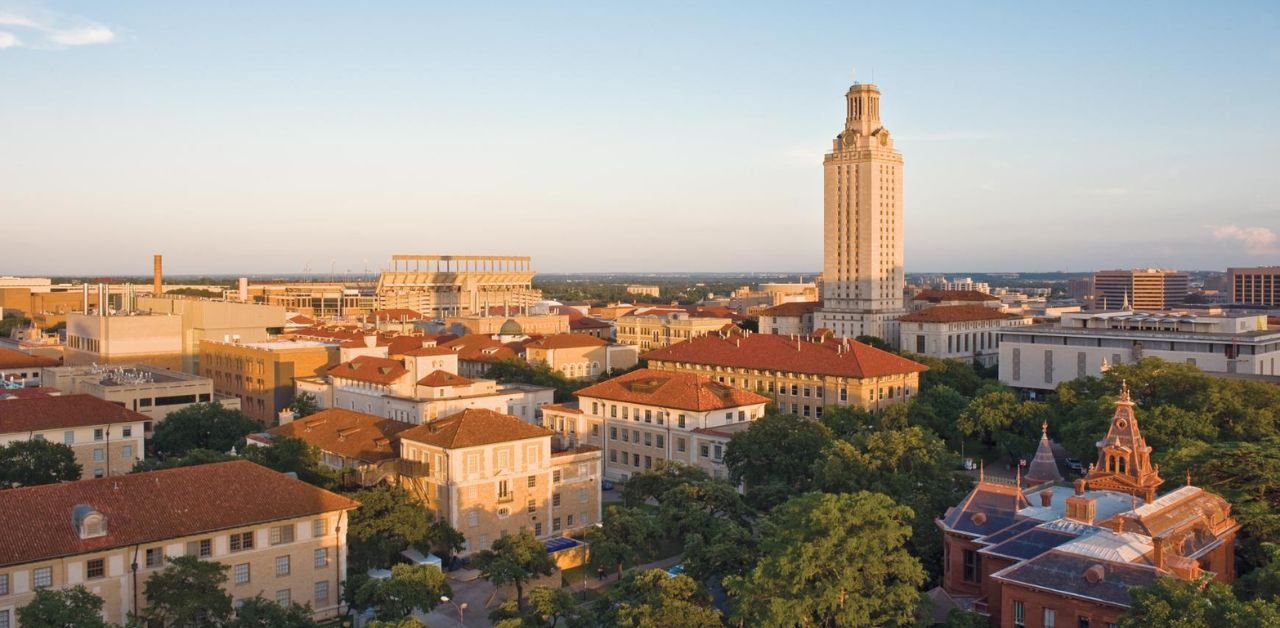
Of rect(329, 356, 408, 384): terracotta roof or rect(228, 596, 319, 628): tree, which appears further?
rect(329, 356, 408, 384): terracotta roof

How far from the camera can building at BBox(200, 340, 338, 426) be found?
92062mm

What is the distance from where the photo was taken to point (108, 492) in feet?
137

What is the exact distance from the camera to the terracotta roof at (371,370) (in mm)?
81938

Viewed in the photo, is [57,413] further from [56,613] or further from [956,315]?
[956,315]

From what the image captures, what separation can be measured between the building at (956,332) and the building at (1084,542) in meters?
94.4

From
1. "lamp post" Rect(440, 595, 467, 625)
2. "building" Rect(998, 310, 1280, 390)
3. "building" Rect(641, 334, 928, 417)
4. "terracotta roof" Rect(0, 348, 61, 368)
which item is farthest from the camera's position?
"terracotta roof" Rect(0, 348, 61, 368)

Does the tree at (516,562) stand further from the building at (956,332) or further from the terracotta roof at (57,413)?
the building at (956,332)

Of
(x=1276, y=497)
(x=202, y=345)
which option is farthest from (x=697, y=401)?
(x=202, y=345)

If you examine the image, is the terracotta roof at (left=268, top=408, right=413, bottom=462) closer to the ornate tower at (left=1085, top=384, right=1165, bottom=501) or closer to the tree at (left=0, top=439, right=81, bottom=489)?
the tree at (left=0, top=439, right=81, bottom=489)

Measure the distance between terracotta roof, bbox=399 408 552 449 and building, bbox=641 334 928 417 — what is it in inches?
1335

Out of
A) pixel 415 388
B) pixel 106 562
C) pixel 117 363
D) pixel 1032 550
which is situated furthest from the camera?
pixel 117 363

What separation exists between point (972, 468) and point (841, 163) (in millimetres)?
94140

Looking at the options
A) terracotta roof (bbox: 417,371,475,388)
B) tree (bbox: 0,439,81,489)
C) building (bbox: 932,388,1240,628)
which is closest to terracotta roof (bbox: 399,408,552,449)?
tree (bbox: 0,439,81,489)

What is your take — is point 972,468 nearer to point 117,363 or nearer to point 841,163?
point 117,363
